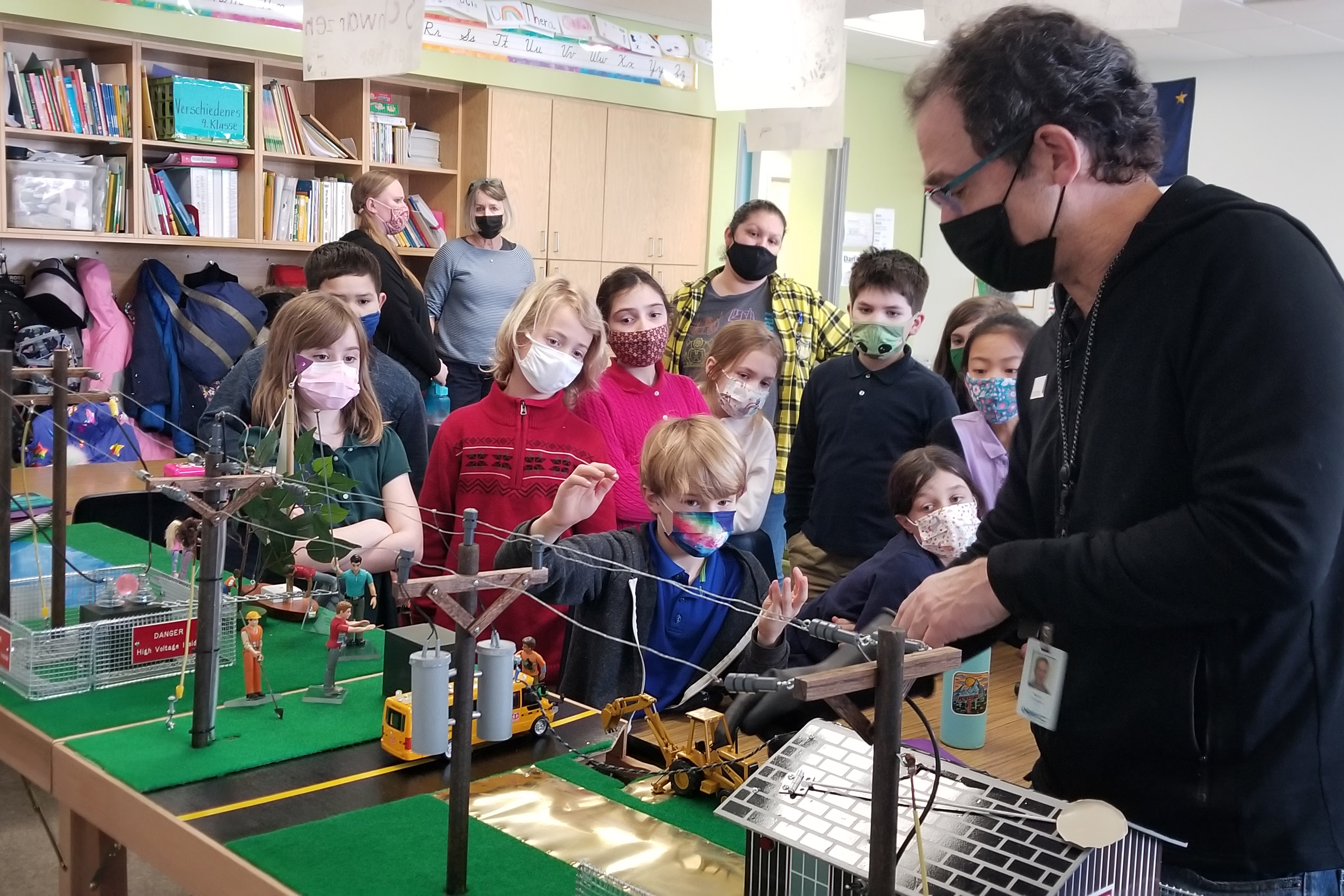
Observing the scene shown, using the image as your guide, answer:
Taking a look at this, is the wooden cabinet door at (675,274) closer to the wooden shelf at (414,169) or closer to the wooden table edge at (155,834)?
the wooden shelf at (414,169)

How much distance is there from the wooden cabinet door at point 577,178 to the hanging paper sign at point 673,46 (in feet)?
2.14

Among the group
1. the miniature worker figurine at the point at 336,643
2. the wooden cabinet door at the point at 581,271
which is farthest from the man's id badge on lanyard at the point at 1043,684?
the wooden cabinet door at the point at 581,271

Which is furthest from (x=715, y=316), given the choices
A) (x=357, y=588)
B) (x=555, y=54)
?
(x=555, y=54)

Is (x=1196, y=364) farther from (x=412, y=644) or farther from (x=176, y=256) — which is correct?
(x=176, y=256)

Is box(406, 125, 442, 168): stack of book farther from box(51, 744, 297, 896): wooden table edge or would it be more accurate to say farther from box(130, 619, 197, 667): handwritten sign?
box(51, 744, 297, 896): wooden table edge

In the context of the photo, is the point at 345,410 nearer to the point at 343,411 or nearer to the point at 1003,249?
the point at 343,411

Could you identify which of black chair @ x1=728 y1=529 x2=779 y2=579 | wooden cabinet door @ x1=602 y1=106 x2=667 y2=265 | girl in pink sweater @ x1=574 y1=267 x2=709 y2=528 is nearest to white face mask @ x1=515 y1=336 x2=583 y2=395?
girl in pink sweater @ x1=574 y1=267 x2=709 y2=528

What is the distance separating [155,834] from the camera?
56.4 inches

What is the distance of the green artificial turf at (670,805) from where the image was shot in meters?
1.40

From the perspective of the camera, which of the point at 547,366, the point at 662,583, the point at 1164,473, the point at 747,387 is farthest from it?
the point at 747,387

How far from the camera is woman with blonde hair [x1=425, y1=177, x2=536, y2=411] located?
5.25 metres

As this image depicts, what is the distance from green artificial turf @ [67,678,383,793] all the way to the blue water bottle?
109 cm

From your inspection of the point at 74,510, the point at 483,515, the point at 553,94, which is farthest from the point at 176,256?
the point at 483,515

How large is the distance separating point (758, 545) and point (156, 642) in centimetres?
153
